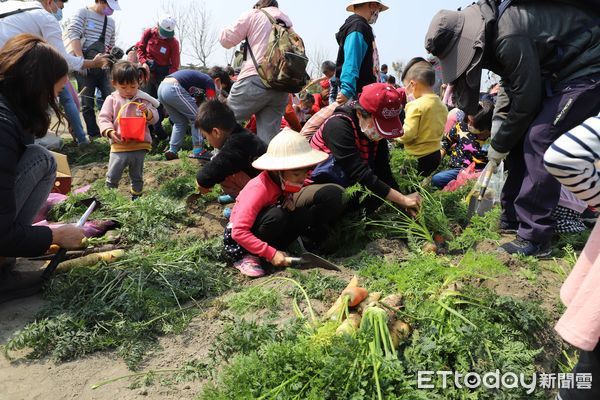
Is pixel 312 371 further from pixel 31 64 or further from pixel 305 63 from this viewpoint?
pixel 305 63

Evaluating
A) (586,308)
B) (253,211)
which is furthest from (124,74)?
(586,308)

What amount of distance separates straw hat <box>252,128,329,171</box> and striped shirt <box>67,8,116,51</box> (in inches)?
200

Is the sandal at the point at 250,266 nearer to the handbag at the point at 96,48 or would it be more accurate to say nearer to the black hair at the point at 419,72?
the black hair at the point at 419,72

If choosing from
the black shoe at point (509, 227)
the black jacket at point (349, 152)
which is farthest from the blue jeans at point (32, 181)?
the black shoe at point (509, 227)

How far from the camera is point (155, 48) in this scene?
7.46m

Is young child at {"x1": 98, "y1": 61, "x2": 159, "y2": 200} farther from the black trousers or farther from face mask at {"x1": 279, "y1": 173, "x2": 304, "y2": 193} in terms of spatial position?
the black trousers

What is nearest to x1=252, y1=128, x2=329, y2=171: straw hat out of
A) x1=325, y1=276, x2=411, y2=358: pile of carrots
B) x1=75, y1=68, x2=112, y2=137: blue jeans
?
x1=325, y1=276, x2=411, y2=358: pile of carrots

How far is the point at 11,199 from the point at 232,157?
1647 millimetres

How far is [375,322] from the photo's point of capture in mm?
2092

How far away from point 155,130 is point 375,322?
238 inches

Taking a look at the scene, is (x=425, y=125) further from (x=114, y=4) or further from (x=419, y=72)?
(x=114, y=4)

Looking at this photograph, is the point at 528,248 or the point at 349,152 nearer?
the point at 528,248

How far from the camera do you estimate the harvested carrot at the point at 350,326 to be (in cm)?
210

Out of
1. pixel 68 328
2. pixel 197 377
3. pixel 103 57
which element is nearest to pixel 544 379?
pixel 197 377
